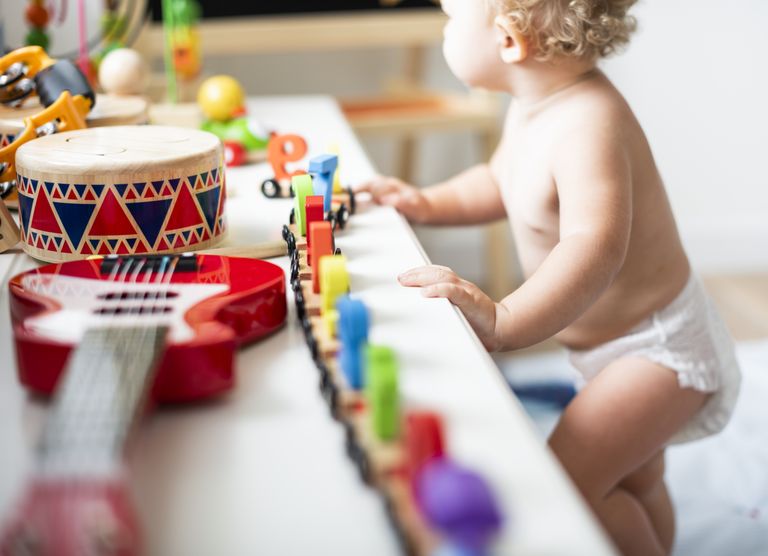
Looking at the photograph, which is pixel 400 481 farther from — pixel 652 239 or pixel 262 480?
pixel 652 239

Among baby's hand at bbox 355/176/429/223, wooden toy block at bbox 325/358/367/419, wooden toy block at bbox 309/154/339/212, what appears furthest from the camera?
baby's hand at bbox 355/176/429/223

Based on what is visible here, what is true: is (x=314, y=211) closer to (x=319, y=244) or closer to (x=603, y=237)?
(x=319, y=244)

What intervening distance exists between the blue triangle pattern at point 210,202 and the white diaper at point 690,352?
17.9 inches

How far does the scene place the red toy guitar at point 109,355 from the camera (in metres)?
0.35

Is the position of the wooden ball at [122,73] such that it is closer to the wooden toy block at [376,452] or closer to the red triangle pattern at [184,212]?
the red triangle pattern at [184,212]

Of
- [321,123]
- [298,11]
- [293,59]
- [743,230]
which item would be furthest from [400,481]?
[743,230]

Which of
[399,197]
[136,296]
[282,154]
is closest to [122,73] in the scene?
[282,154]

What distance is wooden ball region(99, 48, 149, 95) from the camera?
113cm

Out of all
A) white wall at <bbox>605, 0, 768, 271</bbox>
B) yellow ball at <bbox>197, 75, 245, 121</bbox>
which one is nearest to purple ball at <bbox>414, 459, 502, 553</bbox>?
yellow ball at <bbox>197, 75, 245, 121</bbox>

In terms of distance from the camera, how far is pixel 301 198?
77cm

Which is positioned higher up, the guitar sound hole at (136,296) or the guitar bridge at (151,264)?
the guitar sound hole at (136,296)

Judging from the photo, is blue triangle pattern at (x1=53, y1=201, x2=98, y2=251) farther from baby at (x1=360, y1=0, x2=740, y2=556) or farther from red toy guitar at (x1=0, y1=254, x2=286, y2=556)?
baby at (x1=360, y1=0, x2=740, y2=556)

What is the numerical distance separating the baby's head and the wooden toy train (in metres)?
0.34

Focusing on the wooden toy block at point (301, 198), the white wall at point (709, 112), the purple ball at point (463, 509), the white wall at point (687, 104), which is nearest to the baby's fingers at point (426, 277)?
the wooden toy block at point (301, 198)
